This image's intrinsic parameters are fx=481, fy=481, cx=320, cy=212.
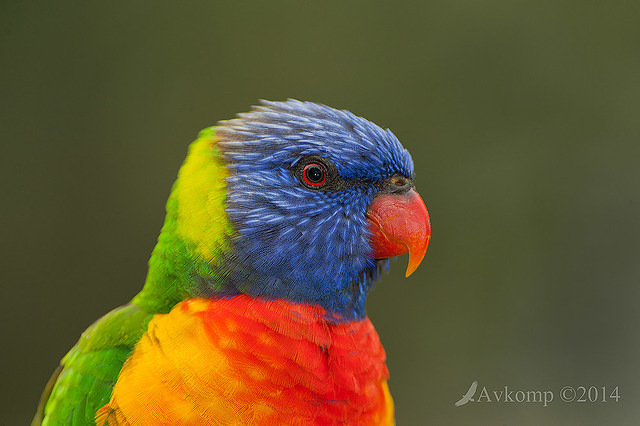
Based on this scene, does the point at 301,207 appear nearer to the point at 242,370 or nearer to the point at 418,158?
the point at 242,370

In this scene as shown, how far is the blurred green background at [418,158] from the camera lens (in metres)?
2.94

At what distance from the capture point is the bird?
115 centimetres

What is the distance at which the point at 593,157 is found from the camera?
126 inches

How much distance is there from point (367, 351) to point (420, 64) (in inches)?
93.6

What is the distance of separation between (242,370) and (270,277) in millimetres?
237

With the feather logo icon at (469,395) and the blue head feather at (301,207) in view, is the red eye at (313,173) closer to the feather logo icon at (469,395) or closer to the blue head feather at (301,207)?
the blue head feather at (301,207)

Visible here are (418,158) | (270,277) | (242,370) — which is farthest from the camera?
(418,158)

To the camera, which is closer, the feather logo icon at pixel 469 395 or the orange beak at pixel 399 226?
the orange beak at pixel 399 226

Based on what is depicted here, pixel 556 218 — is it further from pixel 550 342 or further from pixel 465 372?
pixel 465 372

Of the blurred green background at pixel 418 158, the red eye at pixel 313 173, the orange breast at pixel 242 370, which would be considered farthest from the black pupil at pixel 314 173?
the blurred green background at pixel 418 158

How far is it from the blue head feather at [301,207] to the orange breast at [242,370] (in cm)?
6

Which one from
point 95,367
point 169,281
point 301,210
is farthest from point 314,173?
point 95,367

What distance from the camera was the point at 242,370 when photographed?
1128 mm

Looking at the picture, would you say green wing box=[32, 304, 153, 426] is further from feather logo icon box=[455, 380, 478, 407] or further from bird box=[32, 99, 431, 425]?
feather logo icon box=[455, 380, 478, 407]
